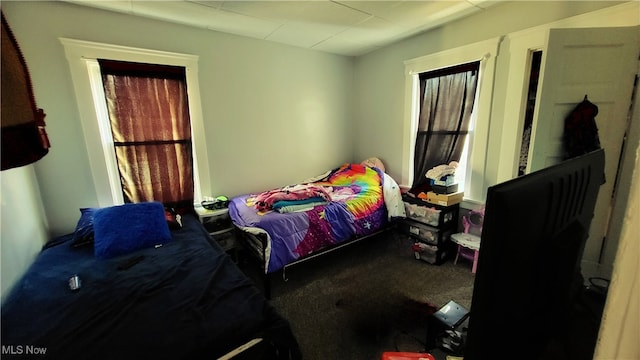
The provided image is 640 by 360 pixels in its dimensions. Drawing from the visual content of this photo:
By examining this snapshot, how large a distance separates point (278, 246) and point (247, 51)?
2.26m

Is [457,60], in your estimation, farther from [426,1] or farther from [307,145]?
[307,145]

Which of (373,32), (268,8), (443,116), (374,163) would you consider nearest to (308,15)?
(268,8)

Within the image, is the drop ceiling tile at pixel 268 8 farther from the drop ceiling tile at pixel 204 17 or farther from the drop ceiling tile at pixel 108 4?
the drop ceiling tile at pixel 108 4

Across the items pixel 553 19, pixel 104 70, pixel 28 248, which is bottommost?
pixel 28 248

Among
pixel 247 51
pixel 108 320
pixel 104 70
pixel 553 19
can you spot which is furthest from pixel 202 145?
pixel 553 19

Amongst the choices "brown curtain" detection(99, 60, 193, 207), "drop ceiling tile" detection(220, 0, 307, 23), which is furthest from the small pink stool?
"brown curtain" detection(99, 60, 193, 207)

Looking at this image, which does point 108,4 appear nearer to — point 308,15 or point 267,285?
point 308,15

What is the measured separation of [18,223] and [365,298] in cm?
258

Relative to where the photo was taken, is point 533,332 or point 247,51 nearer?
point 533,332

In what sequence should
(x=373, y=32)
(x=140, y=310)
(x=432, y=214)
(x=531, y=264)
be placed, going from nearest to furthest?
(x=531, y=264) < (x=140, y=310) < (x=432, y=214) < (x=373, y=32)

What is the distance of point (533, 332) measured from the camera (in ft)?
1.69

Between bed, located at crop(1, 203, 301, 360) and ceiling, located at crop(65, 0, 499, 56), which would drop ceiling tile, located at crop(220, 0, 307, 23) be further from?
bed, located at crop(1, 203, 301, 360)

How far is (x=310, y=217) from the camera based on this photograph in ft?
7.91

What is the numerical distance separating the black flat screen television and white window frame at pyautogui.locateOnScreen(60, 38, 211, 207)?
2.95m
